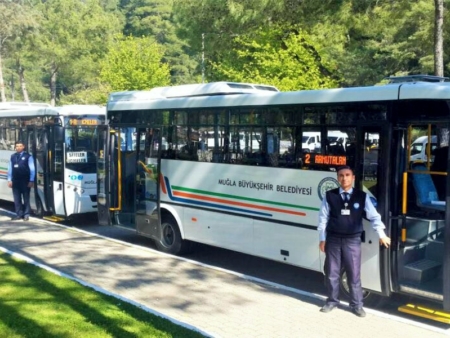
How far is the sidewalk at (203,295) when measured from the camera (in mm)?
6836

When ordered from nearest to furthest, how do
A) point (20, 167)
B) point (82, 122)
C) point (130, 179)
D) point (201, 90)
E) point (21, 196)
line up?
1. point (201, 90)
2. point (130, 179)
3. point (20, 167)
4. point (82, 122)
5. point (21, 196)

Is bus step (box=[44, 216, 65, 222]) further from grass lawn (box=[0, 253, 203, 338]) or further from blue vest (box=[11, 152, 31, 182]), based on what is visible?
grass lawn (box=[0, 253, 203, 338])

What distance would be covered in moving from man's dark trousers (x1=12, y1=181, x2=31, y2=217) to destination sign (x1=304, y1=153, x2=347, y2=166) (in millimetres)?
8924

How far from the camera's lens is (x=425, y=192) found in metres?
7.44

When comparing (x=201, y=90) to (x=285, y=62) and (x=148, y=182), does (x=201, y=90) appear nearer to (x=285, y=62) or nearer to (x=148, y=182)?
(x=148, y=182)

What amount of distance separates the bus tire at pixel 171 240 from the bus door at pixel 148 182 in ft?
0.45

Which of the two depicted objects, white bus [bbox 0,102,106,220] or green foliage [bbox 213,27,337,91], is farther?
green foliage [bbox 213,27,337,91]

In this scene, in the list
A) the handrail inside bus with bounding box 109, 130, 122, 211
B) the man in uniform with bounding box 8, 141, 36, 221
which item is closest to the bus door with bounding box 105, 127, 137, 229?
the handrail inside bus with bounding box 109, 130, 122, 211

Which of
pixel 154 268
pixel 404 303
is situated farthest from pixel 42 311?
pixel 404 303

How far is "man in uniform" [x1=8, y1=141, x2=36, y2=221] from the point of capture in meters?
14.3

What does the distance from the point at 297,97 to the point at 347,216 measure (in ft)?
7.01

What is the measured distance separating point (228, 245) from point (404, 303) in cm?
309

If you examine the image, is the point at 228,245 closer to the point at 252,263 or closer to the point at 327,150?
the point at 252,263

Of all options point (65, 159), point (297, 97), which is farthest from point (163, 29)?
point (297, 97)
